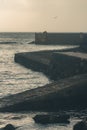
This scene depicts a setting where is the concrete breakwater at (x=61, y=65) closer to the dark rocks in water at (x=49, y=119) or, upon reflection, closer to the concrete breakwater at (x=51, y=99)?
the concrete breakwater at (x=51, y=99)

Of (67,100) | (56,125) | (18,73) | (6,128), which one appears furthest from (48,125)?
(18,73)

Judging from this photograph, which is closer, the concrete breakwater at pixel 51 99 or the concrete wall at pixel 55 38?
the concrete breakwater at pixel 51 99

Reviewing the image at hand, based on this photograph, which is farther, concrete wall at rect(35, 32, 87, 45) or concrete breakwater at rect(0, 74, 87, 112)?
concrete wall at rect(35, 32, 87, 45)

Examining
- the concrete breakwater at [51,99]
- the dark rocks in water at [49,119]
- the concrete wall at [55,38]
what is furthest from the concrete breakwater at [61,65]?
the concrete wall at [55,38]

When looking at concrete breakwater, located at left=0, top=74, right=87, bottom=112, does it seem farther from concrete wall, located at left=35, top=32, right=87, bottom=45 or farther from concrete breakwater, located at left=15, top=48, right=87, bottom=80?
concrete wall, located at left=35, top=32, right=87, bottom=45

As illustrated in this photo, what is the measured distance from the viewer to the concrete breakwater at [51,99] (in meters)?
28.2

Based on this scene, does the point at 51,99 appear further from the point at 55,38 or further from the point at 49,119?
the point at 55,38

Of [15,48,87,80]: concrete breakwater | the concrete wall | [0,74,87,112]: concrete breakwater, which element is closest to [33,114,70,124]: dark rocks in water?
[0,74,87,112]: concrete breakwater

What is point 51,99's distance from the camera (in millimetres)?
28891

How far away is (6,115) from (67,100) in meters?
4.63

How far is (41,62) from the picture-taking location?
57188mm

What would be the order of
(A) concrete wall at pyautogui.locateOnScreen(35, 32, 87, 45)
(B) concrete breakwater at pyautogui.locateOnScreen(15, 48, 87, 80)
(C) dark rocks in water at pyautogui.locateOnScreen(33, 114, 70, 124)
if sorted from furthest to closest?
(A) concrete wall at pyautogui.locateOnScreen(35, 32, 87, 45)
(B) concrete breakwater at pyautogui.locateOnScreen(15, 48, 87, 80)
(C) dark rocks in water at pyautogui.locateOnScreen(33, 114, 70, 124)

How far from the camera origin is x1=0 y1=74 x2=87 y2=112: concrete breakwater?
92.4 feet

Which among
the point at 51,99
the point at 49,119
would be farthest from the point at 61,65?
the point at 49,119
